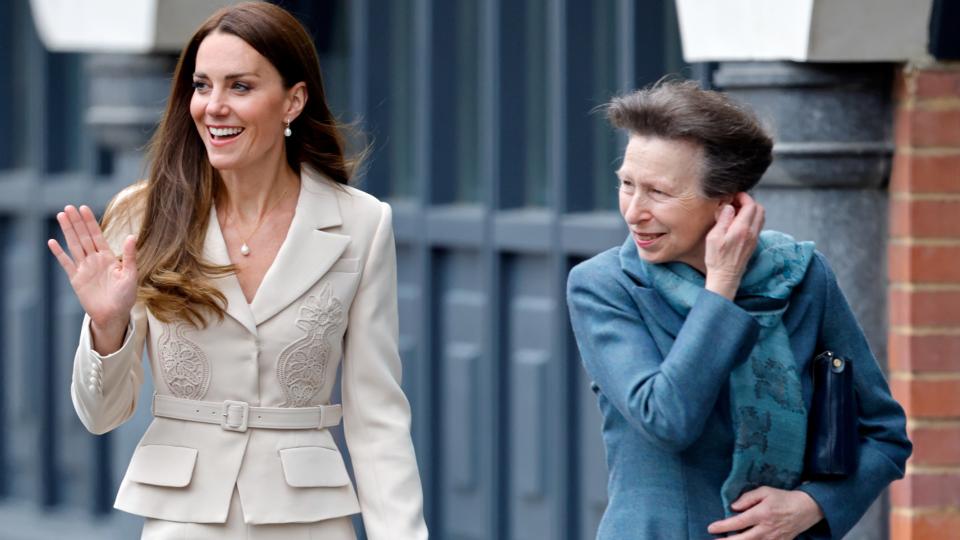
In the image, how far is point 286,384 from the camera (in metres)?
4.07

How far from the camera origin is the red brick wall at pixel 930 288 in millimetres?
5137

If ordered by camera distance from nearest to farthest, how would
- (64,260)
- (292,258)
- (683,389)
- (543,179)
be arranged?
(683,389), (64,260), (292,258), (543,179)

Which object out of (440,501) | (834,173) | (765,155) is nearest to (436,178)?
(440,501)

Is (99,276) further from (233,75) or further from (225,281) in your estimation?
(233,75)

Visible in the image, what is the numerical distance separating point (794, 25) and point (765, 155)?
145 centimetres

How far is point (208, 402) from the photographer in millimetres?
4047

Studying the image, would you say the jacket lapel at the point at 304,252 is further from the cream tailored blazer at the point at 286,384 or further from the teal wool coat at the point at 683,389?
the teal wool coat at the point at 683,389

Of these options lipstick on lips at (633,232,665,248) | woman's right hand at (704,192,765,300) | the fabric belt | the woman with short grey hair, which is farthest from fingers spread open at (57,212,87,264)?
woman's right hand at (704,192,765,300)

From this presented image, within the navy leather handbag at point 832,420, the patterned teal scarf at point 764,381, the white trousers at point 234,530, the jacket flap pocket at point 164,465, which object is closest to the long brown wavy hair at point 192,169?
the jacket flap pocket at point 164,465

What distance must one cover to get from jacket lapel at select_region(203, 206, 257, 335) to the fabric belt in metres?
0.16

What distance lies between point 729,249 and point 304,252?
92 centimetres

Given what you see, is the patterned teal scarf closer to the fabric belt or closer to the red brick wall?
the fabric belt

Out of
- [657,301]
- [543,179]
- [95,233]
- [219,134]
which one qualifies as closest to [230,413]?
[95,233]

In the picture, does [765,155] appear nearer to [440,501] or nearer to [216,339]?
[216,339]
